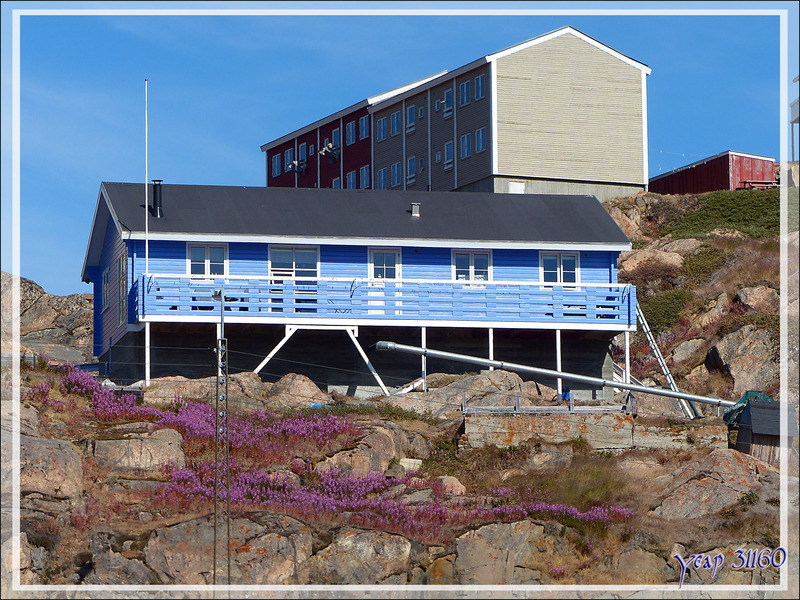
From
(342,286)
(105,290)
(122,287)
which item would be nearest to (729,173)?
(342,286)

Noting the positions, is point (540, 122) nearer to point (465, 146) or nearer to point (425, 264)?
point (465, 146)

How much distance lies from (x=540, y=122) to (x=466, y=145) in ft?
12.2

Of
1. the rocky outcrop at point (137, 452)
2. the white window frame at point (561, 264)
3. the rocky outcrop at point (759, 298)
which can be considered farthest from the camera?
the rocky outcrop at point (759, 298)

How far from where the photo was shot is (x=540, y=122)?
193 ft

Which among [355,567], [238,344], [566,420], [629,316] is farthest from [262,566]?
[629,316]

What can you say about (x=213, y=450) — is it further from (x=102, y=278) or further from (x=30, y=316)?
(x=30, y=316)

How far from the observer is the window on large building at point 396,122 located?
6544cm

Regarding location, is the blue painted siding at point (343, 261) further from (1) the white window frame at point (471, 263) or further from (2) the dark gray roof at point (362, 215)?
(1) the white window frame at point (471, 263)

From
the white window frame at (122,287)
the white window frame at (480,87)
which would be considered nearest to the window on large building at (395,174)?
the white window frame at (480,87)

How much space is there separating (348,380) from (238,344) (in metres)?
Result: 3.37

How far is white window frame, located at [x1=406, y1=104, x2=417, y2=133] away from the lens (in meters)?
64.3

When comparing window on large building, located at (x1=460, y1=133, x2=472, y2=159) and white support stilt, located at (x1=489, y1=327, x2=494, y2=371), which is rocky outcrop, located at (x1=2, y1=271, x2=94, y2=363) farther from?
window on large building, located at (x1=460, y1=133, x2=472, y2=159)

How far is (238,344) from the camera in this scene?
3612cm

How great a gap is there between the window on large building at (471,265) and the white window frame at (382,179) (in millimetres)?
27648
